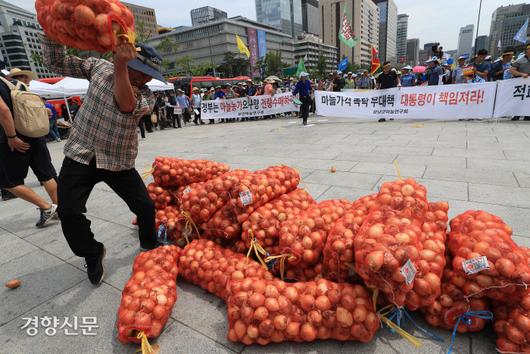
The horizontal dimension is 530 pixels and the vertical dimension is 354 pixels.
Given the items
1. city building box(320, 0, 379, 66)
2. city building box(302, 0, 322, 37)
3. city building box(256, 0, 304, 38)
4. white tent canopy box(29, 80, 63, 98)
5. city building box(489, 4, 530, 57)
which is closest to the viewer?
white tent canopy box(29, 80, 63, 98)

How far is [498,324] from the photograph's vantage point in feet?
5.28

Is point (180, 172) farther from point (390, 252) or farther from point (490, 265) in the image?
point (490, 265)

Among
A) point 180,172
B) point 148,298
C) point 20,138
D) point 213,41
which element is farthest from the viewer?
point 213,41

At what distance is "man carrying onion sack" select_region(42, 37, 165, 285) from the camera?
6.77 ft

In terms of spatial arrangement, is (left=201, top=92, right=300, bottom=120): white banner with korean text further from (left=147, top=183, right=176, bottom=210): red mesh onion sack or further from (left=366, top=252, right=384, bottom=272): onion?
(left=366, top=252, right=384, bottom=272): onion

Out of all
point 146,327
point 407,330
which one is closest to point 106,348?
point 146,327

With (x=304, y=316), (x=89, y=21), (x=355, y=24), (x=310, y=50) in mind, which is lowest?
(x=304, y=316)

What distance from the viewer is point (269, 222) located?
227 cm

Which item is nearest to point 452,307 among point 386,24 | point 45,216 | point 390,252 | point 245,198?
point 390,252

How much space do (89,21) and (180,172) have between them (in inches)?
69.7

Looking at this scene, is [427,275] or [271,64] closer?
[427,275]

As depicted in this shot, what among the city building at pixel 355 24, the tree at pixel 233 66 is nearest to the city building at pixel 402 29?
the city building at pixel 355 24

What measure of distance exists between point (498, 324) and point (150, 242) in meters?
2.74

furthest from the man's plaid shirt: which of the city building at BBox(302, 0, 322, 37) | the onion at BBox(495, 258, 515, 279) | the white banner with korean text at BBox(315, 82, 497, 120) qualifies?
the city building at BBox(302, 0, 322, 37)
